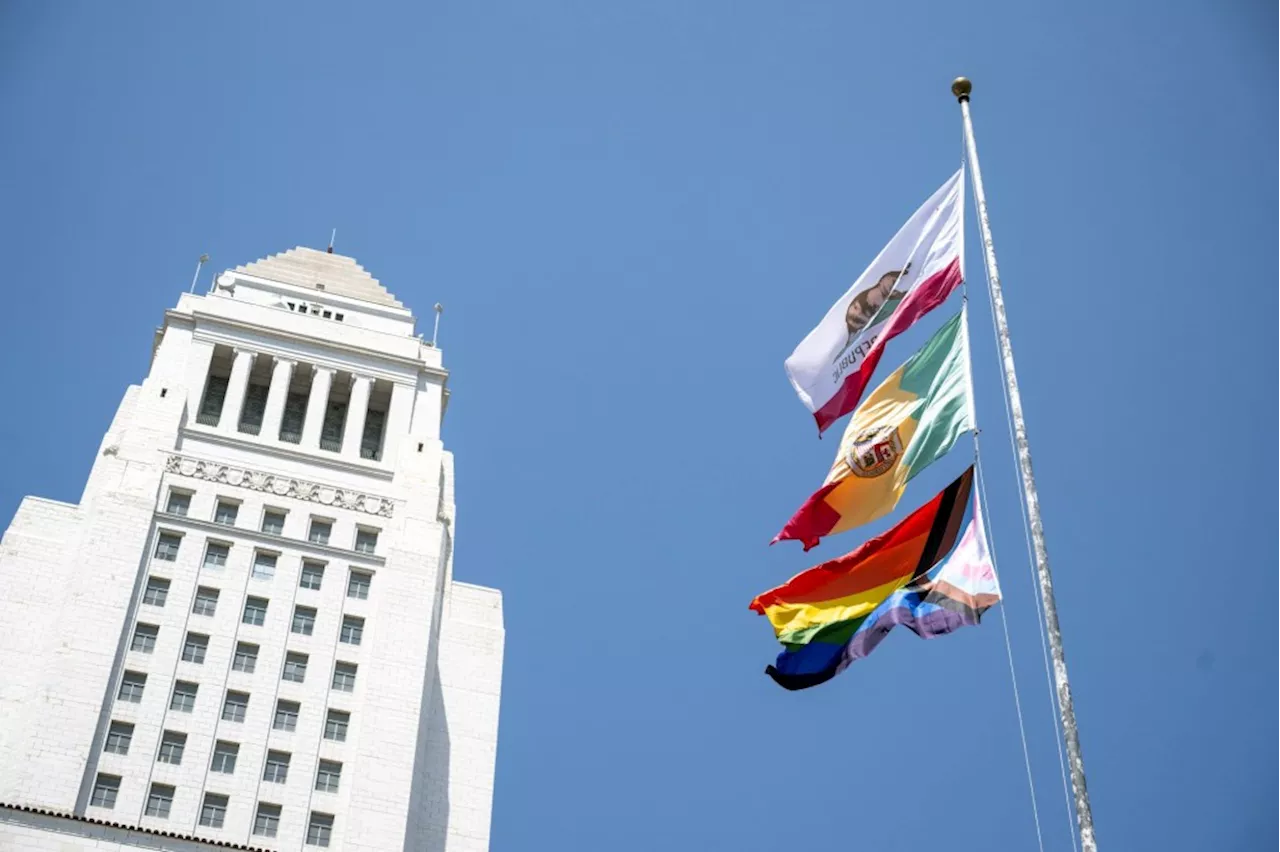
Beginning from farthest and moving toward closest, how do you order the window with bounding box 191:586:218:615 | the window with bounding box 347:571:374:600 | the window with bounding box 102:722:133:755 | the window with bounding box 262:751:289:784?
the window with bounding box 347:571:374:600
the window with bounding box 191:586:218:615
the window with bounding box 262:751:289:784
the window with bounding box 102:722:133:755

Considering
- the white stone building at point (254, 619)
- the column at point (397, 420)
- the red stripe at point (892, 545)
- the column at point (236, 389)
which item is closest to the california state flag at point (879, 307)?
the red stripe at point (892, 545)

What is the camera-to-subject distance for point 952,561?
33.2 metres

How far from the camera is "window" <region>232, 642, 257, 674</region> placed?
2397 inches

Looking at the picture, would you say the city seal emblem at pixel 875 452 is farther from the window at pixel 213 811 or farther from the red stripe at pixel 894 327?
the window at pixel 213 811

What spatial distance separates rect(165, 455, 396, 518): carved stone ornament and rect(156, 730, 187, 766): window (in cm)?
1185

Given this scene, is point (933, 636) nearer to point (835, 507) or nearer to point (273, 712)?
point (835, 507)

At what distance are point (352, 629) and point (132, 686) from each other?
8293 millimetres

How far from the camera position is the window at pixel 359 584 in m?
64.8

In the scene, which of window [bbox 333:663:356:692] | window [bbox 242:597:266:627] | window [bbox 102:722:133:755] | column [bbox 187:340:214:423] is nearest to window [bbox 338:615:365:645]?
window [bbox 333:663:356:692]

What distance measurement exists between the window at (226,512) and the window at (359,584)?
5072mm

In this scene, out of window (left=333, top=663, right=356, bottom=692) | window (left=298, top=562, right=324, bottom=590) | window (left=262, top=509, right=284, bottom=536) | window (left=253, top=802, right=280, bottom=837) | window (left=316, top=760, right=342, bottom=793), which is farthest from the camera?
window (left=262, top=509, right=284, bottom=536)

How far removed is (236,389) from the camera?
235ft

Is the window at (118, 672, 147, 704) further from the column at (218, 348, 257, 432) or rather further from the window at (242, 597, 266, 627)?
the column at (218, 348, 257, 432)

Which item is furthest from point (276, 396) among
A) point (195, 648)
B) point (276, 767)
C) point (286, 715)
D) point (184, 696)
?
point (276, 767)
